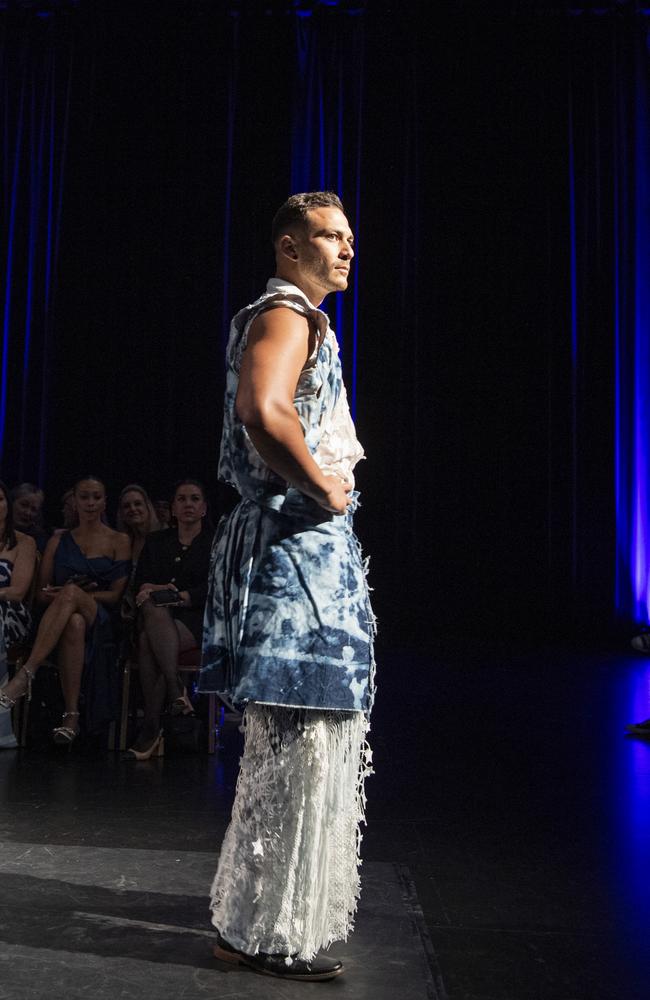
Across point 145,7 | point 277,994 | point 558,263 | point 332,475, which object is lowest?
point 277,994

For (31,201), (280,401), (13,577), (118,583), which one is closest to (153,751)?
(118,583)

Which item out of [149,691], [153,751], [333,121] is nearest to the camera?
[153,751]

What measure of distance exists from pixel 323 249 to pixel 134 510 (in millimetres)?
3526

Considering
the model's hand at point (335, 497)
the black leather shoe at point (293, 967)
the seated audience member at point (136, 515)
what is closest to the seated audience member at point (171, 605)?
the seated audience member at point (136, 515)

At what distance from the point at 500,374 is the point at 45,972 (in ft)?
25.3

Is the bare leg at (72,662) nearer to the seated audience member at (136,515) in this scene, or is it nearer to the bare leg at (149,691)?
the bare leg at (149,691)

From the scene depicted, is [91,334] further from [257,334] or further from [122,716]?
[257,334]

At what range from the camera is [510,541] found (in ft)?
29.8

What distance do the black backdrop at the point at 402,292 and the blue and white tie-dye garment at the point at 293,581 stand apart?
277 inches

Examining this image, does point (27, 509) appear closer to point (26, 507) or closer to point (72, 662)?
point (26, 507)

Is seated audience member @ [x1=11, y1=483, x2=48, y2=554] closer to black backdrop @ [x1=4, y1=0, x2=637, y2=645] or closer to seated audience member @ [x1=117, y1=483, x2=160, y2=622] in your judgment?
seated audience member @ [x1=117, y1=483, x2=160, y2=622]

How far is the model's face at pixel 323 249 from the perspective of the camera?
2.04 m

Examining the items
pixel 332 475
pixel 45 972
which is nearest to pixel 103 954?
pixel 45 972

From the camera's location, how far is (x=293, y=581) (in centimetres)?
199
